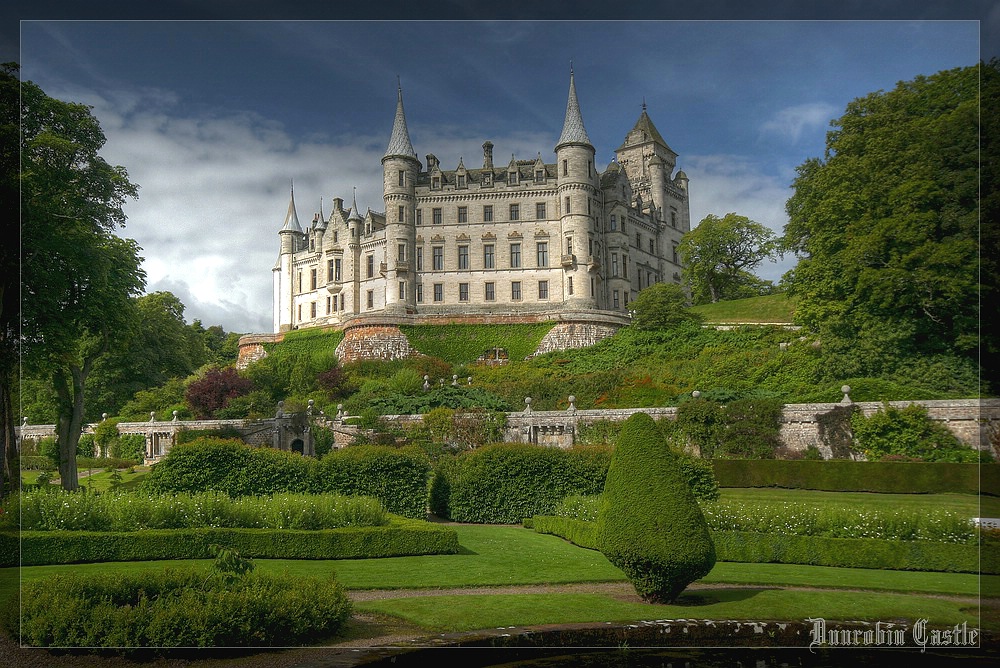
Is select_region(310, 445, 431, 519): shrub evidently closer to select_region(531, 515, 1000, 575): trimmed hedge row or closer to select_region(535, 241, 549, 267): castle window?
select_region(531, 515, 1000, 575): trimmed hedge row

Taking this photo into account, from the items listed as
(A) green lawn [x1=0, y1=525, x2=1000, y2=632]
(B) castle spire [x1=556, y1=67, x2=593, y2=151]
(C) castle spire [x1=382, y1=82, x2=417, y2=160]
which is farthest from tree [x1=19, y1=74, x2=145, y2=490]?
(B) castle spire [x1=556, y1=67, x2=593, y2=151]

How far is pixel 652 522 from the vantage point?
433 inches

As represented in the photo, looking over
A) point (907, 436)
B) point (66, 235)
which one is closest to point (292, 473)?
point (66, 235)

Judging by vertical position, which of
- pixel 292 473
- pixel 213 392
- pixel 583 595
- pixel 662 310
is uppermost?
pixel 662 310

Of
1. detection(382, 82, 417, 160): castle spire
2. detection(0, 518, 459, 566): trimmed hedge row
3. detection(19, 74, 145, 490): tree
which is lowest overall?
detection(0, 518, 459, 566): trimmed hedge row

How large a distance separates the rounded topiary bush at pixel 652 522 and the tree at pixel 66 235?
25.7 ft

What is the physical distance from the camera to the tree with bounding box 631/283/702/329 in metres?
45.2

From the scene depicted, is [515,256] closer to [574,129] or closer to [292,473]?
[574,129]

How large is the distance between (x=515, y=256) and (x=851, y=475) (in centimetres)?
3434

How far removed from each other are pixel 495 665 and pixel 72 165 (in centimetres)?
1032

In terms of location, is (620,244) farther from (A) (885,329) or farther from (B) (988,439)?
(B) (988,439)

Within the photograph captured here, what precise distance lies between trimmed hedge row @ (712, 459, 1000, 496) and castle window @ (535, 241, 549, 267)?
3071 cm

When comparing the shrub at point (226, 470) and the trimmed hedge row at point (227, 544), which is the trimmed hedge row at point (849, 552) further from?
the shrub at point (226, 470)

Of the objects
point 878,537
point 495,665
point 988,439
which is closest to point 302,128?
point 495,665
